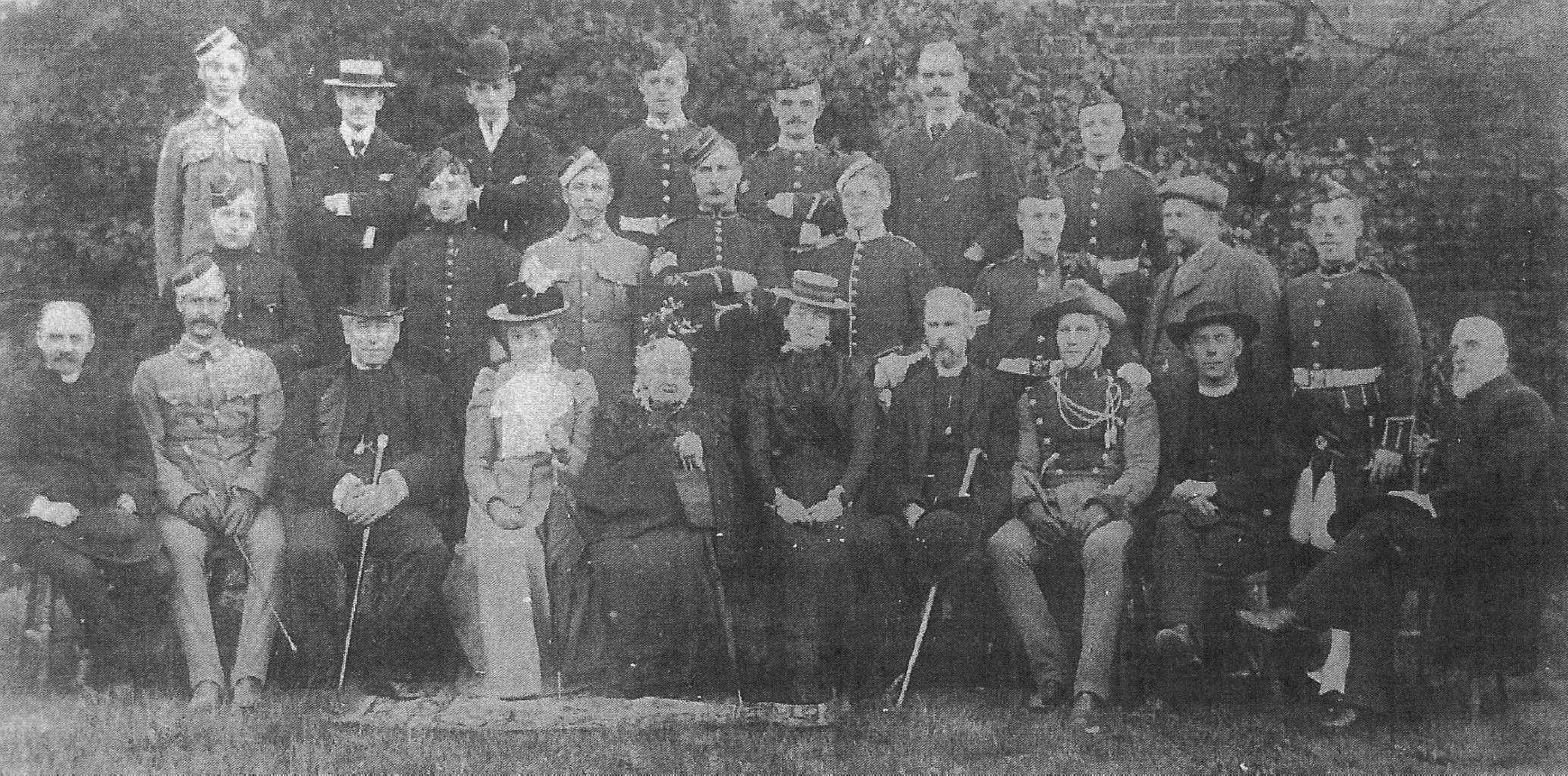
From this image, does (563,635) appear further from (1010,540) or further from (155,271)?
(155,271)

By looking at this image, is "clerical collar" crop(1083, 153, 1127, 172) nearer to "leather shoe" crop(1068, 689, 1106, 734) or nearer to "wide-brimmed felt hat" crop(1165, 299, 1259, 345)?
"wide-brimmed felt hat" crop(1165, 299, 1259, 345)

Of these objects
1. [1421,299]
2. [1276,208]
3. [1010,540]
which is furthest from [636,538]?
[1421,299]

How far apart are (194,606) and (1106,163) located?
4764 mm

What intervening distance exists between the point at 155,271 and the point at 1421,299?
6019mm

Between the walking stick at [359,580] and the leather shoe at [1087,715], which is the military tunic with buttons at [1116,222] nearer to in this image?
the leather shoe at [1087,715]

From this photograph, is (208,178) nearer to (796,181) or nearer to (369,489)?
(369,489)

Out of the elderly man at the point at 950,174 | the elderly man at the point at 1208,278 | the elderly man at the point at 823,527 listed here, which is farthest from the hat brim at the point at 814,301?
the elderly man at the point at 1208,278

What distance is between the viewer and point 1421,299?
710 centimetres

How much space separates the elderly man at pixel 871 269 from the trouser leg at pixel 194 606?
3.15m

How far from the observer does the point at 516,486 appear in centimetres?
697

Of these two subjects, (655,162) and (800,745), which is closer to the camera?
(800,745)

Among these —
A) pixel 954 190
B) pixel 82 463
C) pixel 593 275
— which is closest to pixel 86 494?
pixel 82 463

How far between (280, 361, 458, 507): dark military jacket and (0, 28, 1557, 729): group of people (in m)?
0.02

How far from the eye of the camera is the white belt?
7.05 metres
